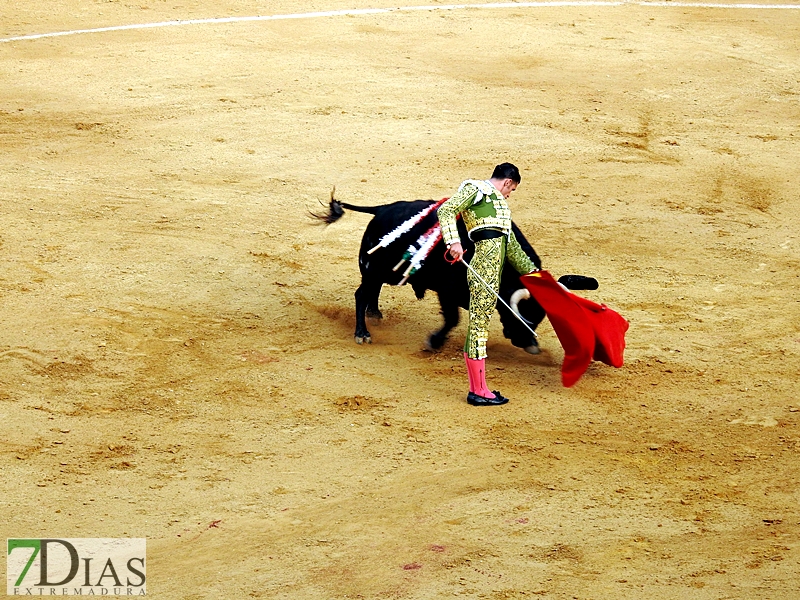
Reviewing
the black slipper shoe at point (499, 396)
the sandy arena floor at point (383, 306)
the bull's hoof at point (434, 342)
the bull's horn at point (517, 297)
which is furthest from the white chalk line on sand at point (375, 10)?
the black slipper shoe at point (499, 396)

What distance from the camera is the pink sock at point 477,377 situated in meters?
7.43

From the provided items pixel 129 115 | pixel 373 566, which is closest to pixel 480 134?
pixel 129 115

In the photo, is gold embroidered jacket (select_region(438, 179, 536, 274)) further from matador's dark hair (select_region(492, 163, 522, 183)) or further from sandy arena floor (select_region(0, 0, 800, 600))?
sandy arena floor (select_region(0, 0, 800, 600))

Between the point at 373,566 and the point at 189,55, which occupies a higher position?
the point at 189,55

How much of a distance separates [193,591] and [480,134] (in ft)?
25.6

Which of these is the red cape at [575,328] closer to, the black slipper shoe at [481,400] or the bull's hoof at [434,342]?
the black slipper shoe at [481,400]

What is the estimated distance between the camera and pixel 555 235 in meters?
10.5

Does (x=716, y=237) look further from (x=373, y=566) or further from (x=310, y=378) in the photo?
(x=373, y=566)

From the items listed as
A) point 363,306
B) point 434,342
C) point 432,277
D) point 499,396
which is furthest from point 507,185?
point 363,306

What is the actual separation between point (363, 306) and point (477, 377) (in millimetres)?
1272

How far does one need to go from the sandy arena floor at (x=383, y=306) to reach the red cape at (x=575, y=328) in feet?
0.76

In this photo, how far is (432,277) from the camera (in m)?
8.09

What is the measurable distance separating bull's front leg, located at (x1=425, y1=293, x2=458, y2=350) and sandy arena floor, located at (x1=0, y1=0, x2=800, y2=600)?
11cm

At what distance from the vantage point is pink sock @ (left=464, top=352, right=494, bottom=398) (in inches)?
292
